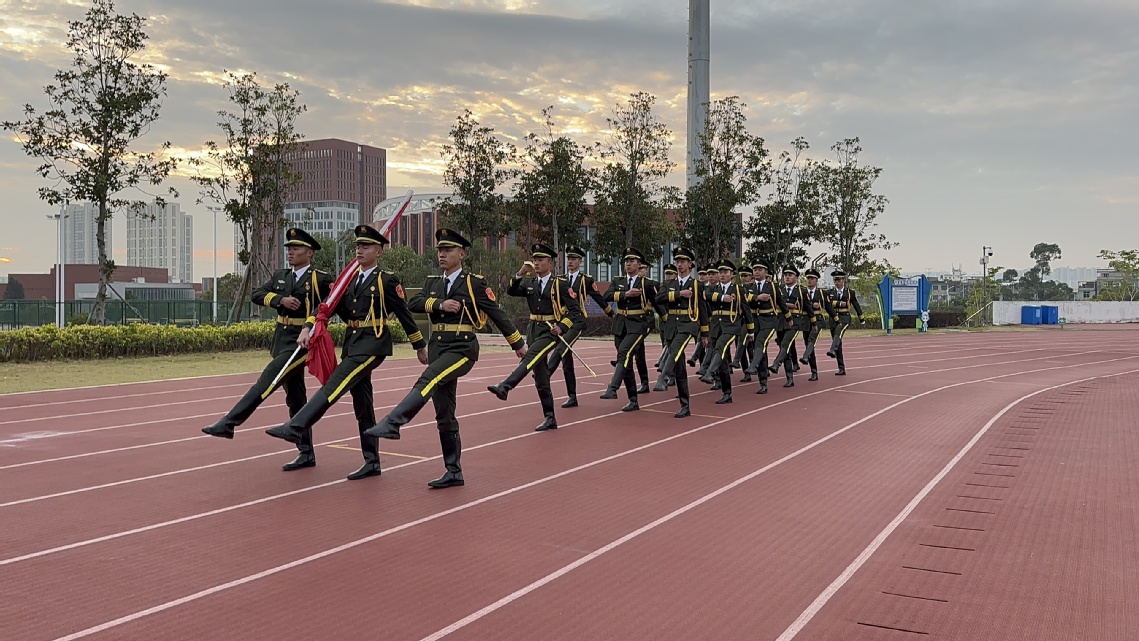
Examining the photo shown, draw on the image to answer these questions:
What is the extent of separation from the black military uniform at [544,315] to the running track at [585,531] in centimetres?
53

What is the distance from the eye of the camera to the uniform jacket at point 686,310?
40.5ft

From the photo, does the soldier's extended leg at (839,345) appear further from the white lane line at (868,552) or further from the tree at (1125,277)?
the tree at (1125,277)

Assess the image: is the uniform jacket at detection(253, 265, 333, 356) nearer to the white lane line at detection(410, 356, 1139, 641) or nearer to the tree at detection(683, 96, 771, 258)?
the white lane line at detection(410, 356, 1139, 641)

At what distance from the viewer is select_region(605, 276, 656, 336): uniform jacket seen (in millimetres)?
12484

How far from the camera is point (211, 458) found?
29.3 feet

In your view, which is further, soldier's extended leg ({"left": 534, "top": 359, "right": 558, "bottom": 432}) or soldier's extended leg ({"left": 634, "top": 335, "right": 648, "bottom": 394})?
soldier's extended leg ({"left": 634, "top": 335, "right": 648, "bottom": 394})

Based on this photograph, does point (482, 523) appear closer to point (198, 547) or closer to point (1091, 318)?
point (198, 547)

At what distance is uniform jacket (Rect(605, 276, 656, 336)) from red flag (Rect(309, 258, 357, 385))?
5.02 metres

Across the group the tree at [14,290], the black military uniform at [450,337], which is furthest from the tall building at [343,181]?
the black military uniform at [450,337]

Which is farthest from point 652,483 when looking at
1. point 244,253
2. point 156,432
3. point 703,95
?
point 703,95

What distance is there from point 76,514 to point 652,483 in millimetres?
4493

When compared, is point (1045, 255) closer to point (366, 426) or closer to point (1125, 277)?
point (1125, 277)

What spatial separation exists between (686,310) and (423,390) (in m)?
5.79

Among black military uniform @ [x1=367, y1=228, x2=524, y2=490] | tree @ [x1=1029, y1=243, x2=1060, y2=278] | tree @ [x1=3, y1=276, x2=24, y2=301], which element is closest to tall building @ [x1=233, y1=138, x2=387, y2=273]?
tree @ [x1=3, y1=276, x2=24, y2=301]
